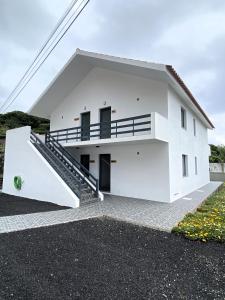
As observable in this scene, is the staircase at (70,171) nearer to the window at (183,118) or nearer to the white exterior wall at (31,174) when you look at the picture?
the white exterior wall at (31,174)

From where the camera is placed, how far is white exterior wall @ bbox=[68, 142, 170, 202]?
407 inches

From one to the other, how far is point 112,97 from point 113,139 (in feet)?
12.1

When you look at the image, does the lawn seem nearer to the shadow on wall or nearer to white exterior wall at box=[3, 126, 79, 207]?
white exterior wall at box=[3, 126, 79, 207]

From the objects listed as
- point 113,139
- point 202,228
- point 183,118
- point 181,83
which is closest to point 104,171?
point 113,139

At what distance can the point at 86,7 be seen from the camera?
6.28 meters

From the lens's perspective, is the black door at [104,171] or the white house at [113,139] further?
the black door at [104,171]

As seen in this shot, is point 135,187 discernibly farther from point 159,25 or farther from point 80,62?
point 80,62

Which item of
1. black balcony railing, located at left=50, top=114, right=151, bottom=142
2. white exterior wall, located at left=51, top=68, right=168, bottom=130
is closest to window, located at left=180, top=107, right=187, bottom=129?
white exterior wall, located at left=51, top=68, right=168, bottom=130

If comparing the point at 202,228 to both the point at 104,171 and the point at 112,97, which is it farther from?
the point at 112,97

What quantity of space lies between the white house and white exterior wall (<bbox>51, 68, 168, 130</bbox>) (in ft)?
0.17

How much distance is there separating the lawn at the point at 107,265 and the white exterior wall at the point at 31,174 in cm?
397

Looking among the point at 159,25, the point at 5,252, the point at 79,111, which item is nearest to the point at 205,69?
the point at 159,25

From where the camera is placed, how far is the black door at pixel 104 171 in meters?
12.9

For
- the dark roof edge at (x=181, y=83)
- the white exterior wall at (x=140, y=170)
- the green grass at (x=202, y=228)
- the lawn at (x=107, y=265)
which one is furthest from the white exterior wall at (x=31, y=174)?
the dark roof edge at (x=181, y=83)
